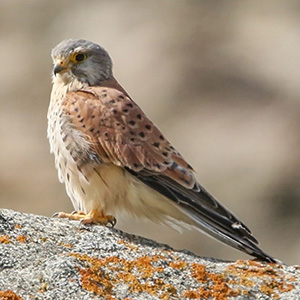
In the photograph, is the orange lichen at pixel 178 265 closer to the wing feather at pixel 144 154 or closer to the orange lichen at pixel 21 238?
the orange lichen at pixel 21 238

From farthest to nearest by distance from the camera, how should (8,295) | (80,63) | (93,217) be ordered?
(80,63)
(93,217)
(8,295)

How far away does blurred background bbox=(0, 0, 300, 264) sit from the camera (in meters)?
13.8

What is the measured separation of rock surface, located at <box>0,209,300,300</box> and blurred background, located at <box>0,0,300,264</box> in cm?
680

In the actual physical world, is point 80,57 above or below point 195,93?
below

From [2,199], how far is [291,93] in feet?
15.5

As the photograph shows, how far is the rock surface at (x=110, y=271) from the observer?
5.08 metres

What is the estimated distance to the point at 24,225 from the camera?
18.9ft

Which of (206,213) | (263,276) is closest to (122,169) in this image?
(206,213)

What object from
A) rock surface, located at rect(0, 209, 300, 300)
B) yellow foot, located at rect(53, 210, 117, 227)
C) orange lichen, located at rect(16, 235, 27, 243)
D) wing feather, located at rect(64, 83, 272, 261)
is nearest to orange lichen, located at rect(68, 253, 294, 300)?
rock surface, located at rect(0, 209, 300, 300)

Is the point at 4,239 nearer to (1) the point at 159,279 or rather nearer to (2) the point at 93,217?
(1) the point at 159,279

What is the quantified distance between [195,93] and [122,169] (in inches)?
367

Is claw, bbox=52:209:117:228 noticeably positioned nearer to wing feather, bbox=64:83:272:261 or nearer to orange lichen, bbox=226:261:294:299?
wing feather, bbox=64:83:272:261

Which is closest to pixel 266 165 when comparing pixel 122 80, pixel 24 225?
pixel 122 80

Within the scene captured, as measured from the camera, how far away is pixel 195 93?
1636cm
